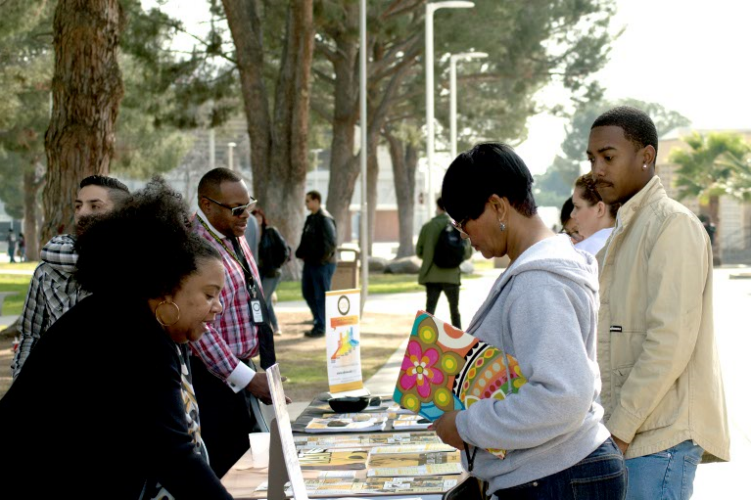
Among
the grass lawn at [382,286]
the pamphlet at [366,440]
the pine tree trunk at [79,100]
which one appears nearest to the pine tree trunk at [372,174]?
the grass lawn at [382,286]

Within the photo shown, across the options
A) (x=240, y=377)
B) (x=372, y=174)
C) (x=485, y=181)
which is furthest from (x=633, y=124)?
(x=372, y=174)

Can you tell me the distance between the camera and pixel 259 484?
3895 millimetres

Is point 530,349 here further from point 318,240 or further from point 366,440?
point 318,240

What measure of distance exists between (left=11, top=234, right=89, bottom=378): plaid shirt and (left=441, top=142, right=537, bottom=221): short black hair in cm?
213

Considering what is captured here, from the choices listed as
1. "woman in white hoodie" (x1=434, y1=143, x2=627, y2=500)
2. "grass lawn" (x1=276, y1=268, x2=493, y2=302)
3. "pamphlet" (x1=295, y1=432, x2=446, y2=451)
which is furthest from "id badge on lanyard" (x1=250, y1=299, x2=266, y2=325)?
"grass lawn" (x1=276, y1=268, x2=493, y2=302)

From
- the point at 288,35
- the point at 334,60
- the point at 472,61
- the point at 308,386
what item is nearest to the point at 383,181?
the point at 472,61

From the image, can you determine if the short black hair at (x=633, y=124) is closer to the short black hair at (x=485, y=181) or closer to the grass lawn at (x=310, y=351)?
the short black hair at (x=485, y=181)

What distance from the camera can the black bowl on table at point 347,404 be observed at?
5.18 meters

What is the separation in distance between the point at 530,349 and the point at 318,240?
12.6 m

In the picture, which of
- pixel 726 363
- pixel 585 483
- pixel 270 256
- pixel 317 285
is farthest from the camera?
pixel 317 285

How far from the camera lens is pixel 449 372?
2906 millimetres

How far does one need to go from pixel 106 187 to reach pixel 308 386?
270 inches

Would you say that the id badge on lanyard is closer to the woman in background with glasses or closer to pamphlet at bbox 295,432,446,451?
pamphlet at bbox 295,432,446,451

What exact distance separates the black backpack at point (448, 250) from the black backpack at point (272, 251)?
191 cm
